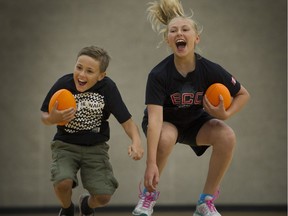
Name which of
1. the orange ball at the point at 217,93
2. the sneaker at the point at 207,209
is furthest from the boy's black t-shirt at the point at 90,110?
the sneaker at the point at 207,209

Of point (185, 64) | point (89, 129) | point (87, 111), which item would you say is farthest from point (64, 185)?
point (185, 64)

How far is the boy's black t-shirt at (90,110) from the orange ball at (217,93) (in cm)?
61

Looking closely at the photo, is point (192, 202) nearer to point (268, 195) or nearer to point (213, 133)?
point (268, 195)

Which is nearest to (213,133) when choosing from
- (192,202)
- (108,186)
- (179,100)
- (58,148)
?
(179,100)

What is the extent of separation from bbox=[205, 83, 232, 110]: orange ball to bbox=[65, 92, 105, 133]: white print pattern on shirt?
77 cm

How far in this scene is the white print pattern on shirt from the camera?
3812 mm

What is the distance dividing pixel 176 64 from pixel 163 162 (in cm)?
69

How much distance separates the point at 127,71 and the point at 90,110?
10.8ft

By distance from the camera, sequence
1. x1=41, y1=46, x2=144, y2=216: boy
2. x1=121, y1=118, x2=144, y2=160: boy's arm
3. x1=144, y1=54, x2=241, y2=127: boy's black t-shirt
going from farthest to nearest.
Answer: x1=41, y1=46, x2=144, y2=216: boy, x1=144, y1=54, x2=241, y2=127: boy's black t-shirt, x1=121, y1=118, x2=144, y2=160: boy's arm

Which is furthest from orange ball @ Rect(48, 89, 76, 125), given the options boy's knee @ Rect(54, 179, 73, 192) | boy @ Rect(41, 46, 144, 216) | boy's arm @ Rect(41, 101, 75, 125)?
boy's knee @ Rect(54, 179, 73, 192)

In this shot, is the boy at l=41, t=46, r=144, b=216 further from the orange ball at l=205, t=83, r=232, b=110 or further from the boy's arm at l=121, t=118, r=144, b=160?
the orange ball at l=205, t=83, r=232, b=110

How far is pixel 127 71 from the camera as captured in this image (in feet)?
23.2

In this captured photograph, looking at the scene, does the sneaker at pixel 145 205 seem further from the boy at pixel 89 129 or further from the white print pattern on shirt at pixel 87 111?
the white print pattern on shirt at pixel 87 111

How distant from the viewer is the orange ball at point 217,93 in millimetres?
3611
